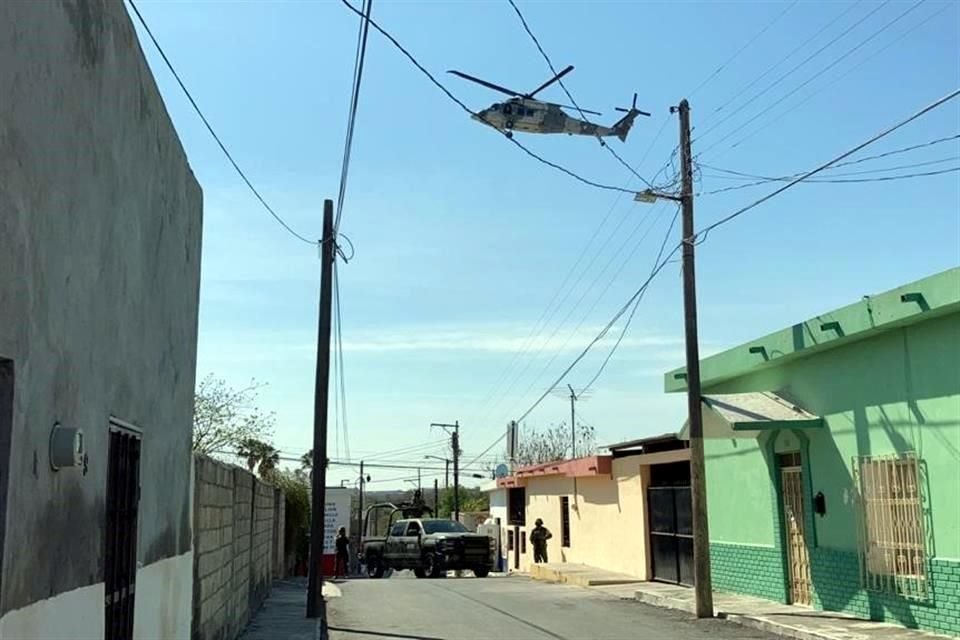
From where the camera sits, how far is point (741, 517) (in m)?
19.0

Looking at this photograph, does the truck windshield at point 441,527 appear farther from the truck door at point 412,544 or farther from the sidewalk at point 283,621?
the sidewalk at point 283,621

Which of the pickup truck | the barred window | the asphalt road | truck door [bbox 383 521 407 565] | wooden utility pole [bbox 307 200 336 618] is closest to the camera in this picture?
the barred window

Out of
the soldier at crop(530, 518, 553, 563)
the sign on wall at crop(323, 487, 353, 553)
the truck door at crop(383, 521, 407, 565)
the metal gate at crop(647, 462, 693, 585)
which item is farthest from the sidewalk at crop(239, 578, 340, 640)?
the soldier at crop(530, 518, 553, 563)

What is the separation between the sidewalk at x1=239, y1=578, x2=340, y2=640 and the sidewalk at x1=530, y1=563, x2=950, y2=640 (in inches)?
254

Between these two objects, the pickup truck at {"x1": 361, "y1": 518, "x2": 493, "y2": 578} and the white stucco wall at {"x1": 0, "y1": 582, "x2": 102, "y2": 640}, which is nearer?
the white stucco wall at {"x1": 0, "y1": 582, "x2": 102, "y2": 640}

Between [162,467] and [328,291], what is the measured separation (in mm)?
10078

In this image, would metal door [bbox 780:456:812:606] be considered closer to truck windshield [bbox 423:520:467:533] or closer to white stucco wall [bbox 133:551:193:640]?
white stucco wall [bbox 133:551:193:640]

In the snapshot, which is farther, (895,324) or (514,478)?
(514,478)

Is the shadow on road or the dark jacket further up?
the dark jacket

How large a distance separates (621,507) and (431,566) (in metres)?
7.67

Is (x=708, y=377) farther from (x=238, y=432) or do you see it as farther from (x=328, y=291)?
(x=238, y=432)

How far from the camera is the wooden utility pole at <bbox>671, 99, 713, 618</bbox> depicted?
16375 mm

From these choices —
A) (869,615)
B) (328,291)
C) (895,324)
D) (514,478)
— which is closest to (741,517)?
(869,615)

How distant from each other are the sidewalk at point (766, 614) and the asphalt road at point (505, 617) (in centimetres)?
28
